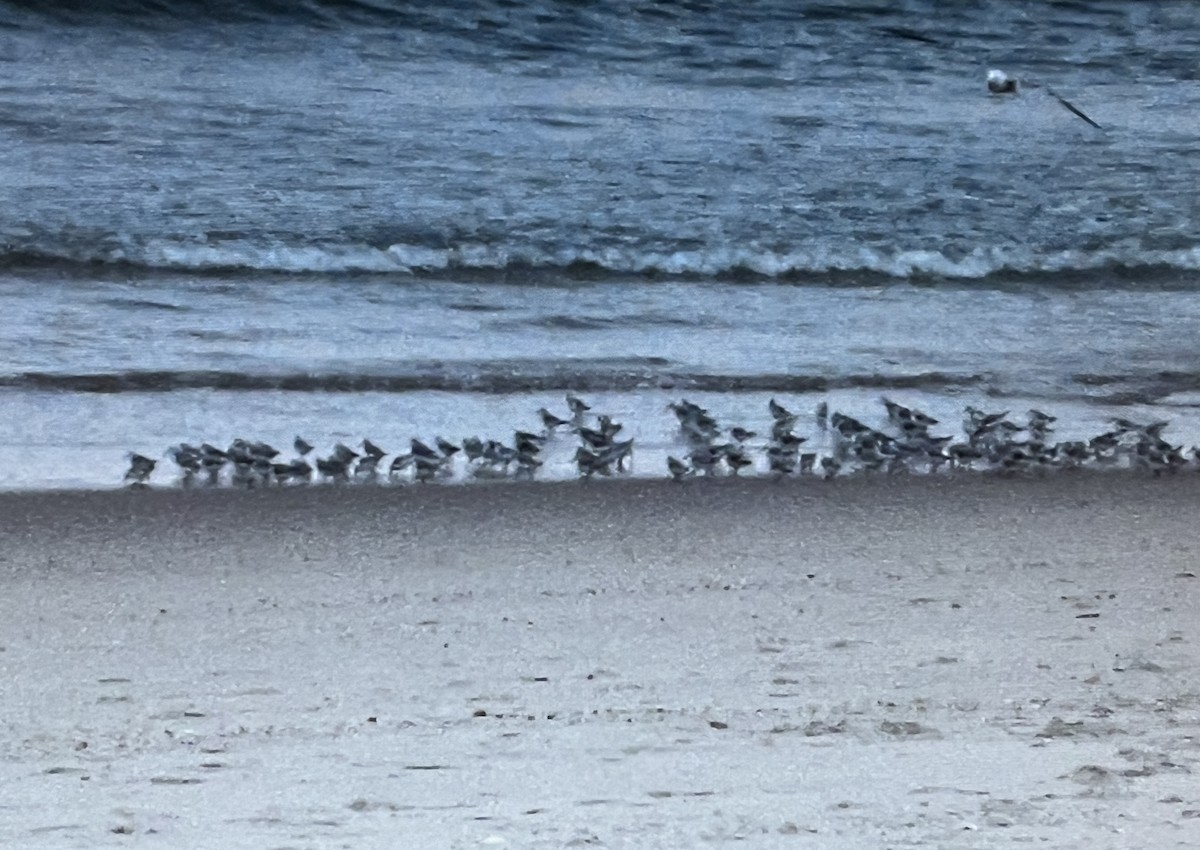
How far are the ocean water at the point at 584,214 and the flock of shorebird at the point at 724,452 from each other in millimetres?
37

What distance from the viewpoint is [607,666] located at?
1452 millimetres

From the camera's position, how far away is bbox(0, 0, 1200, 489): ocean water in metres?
1.85

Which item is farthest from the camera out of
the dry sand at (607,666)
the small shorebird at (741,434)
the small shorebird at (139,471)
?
the small shorebird at (741,434)

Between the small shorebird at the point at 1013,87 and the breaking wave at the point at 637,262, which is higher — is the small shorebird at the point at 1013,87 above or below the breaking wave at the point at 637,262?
above

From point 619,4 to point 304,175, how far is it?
48cm

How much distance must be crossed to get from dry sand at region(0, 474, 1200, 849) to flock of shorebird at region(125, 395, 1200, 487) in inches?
1.3

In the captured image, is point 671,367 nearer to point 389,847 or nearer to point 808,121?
point 808,121

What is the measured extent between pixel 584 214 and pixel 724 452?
41cm

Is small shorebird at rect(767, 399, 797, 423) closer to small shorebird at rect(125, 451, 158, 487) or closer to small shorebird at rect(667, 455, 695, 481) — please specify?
small shorebird at rect(667, 455, 695, 481)

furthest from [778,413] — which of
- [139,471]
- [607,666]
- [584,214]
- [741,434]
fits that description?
[139,471]

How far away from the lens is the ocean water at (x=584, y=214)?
185cm

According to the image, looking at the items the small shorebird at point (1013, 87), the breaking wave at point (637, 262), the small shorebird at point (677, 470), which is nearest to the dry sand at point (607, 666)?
the small shorebird at point (677, 470)

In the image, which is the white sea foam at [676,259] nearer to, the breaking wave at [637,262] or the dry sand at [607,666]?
the breaking wave at [637,262]

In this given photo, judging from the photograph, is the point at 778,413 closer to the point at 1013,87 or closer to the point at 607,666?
the point at 607,666
